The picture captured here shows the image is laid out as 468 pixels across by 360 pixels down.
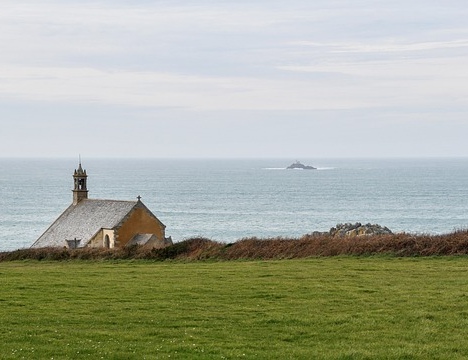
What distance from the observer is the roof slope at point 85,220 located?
6681 cm

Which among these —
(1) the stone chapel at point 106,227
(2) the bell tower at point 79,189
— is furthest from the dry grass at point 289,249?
(2) the bell tower at point 79,189

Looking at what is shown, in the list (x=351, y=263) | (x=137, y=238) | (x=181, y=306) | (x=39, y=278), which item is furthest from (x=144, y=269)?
(x=137, y=238)

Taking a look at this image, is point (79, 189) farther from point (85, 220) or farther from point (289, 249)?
point (289, 249)

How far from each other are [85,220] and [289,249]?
35812 mm

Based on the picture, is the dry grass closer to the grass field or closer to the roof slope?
the grass field

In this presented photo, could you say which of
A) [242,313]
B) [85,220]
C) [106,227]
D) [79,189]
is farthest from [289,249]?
[79,189]

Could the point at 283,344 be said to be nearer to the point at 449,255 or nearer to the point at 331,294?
the point at 331,294

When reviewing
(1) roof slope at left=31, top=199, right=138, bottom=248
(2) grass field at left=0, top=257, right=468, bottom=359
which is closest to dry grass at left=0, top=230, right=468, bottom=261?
(2) grass field at left=0, top=257, right=468, bottom=359

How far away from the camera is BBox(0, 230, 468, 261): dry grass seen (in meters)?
34.5

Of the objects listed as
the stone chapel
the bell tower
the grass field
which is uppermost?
the bell tower

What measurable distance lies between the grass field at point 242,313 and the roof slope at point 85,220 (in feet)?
118

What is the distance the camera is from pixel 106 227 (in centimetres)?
6638

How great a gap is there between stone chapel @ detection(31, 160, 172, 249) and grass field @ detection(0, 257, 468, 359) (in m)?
34.6

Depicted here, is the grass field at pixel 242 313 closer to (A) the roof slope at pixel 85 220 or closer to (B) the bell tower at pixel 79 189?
(A) the roof slope at pixel 85 220
